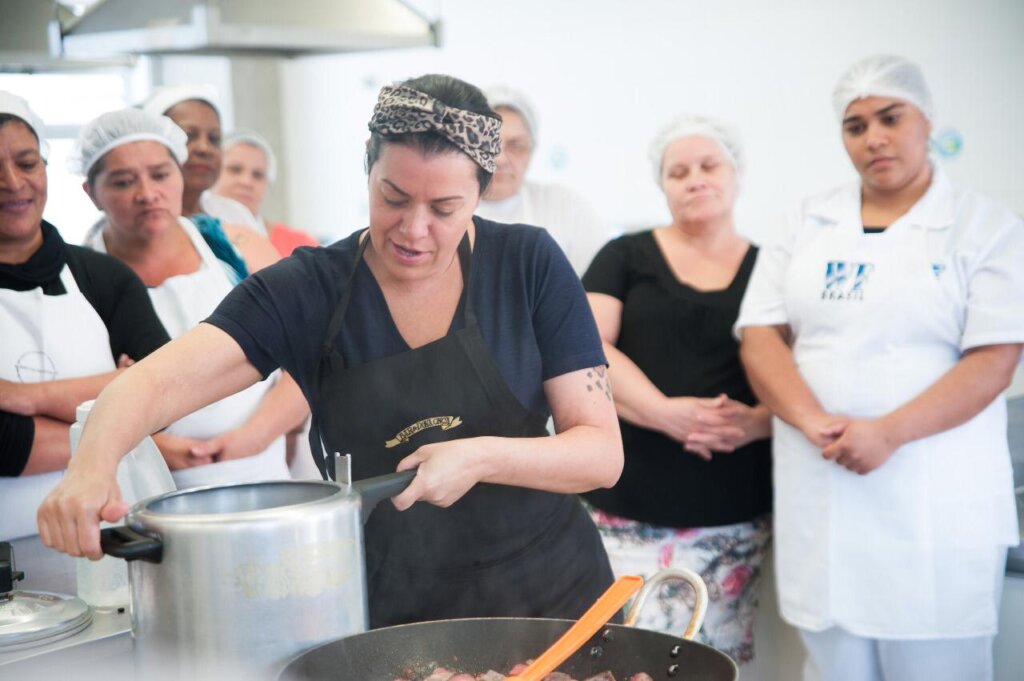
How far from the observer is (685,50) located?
3.22 meters

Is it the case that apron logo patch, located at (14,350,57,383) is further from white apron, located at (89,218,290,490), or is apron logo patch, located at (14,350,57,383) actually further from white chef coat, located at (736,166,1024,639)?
white chef coat, located at (736,166,1024,639)

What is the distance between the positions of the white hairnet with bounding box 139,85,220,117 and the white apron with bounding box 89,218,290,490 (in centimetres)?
16

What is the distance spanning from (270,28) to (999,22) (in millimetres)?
1814

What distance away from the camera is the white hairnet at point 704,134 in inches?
83.3

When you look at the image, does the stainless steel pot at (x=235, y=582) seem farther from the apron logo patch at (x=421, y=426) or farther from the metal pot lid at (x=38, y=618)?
the apron logo patch at (x=421, y=426)

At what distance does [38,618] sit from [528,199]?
1.49 meters

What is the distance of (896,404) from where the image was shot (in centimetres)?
177

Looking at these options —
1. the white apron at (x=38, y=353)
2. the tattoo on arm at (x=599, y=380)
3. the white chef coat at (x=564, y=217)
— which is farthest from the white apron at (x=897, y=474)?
the white apron at (x=38, y=353)

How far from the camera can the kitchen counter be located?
0.99 metres

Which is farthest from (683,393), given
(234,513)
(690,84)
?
(690,84)

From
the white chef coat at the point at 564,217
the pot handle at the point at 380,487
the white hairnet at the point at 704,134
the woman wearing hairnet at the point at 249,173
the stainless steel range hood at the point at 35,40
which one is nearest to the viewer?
the pot handle at the point at 380,487

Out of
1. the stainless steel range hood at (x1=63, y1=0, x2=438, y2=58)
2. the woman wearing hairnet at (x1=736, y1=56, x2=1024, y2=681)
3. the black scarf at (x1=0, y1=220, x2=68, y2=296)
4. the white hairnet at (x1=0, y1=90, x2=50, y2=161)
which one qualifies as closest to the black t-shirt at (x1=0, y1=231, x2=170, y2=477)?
the black scarf at (x1=0, y1=220, x2=68, y2=296)

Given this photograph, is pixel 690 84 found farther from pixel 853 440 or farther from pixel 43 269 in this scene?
pixel 43 269

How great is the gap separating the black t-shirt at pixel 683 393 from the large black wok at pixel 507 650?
3.04 ft
